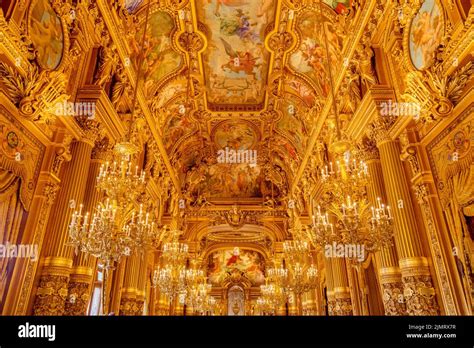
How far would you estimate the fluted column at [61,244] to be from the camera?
5648 millimetres

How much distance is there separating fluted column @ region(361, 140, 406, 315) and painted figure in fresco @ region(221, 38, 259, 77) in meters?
6.50

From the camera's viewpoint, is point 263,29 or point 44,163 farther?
point 263,29

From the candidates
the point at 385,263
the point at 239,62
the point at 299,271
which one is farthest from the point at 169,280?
the point at 239,62

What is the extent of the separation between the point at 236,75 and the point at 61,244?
31.7ft

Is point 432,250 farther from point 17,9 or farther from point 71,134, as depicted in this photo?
point 17,9

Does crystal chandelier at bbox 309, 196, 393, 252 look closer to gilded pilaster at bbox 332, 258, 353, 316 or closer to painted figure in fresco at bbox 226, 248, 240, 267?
gilded pilaster at bbox 332, 258, 353, 316

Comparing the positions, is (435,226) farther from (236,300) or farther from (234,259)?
(236,300)

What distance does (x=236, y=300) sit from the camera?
30.6 metres

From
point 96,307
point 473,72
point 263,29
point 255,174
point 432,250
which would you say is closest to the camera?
point 473,72

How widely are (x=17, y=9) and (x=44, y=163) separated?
→ 8.74 feet

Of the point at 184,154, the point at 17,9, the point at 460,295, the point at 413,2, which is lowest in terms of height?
the point at 460,295

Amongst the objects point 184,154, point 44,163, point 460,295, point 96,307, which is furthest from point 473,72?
point 184,154

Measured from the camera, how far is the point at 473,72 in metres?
4.82

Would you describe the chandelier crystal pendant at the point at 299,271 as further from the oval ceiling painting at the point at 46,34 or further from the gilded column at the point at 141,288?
the oval ceiling painting at the point at 46,34
